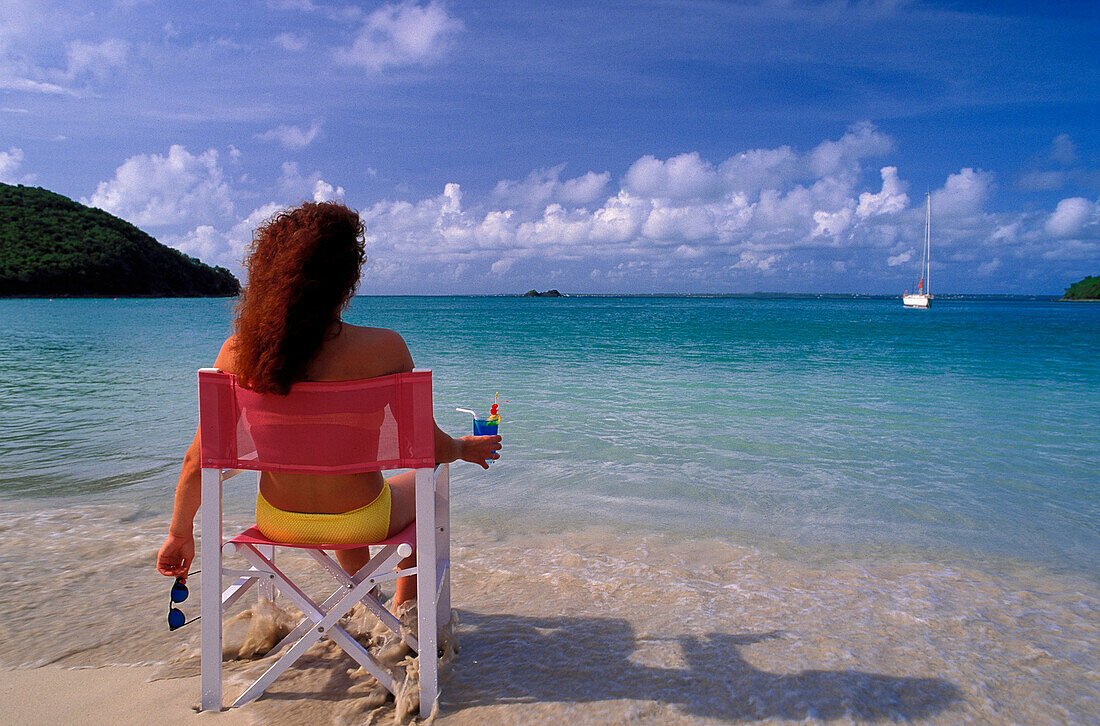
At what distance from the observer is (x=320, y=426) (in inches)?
87.1

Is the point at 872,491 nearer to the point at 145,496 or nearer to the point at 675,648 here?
the point at 675,648

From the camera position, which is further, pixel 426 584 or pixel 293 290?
pixel 426 584

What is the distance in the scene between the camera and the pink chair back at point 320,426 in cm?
219

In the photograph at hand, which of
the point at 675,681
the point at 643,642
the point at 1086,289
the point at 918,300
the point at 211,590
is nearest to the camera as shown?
the point at 211,590

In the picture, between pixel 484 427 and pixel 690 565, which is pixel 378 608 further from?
pixel 690 565

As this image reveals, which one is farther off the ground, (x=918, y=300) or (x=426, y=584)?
(x=918, y=300)

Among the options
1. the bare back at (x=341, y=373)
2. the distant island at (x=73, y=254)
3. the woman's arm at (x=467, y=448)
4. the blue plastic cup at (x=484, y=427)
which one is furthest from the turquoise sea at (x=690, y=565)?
the distant island at (x=73, y=254)

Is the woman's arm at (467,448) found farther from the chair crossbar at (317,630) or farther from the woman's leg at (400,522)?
the chair crossbar at (317,630)

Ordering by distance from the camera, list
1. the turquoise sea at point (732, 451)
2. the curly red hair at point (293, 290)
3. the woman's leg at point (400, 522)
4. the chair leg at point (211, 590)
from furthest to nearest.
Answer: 1. the turquoise sea at point (732, 451)
2. the woman's leg at point (400, 522)
3. the chair leg at point (211, 590)
4. the curly red hair at point (293, 290)

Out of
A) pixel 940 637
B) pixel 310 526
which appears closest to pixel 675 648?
pixel 940 637

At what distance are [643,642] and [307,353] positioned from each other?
2.03m

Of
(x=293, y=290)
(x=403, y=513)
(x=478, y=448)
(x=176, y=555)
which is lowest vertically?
(x=176, y=555)

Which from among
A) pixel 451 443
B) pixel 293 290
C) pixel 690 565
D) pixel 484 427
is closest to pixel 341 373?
pixel 293 290

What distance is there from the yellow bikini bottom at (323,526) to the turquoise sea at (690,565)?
2.17 feet
